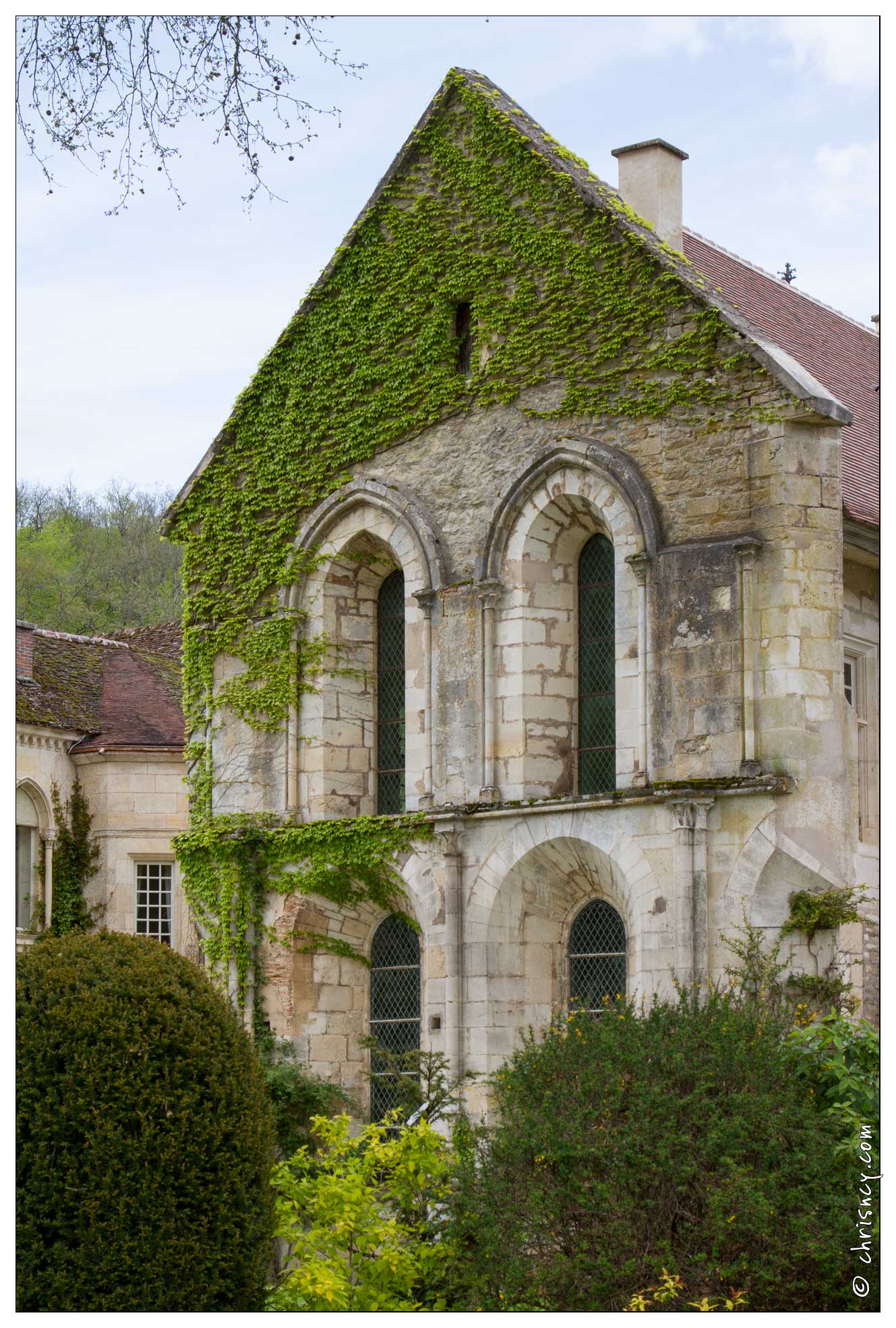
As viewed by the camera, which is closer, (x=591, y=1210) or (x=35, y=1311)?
(x=35, y=1311)

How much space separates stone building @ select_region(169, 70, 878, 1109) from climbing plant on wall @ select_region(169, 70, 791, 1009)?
6 cm

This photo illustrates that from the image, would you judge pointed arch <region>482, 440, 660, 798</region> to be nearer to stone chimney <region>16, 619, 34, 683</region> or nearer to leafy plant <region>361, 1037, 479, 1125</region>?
leafy plant <region>361, 1037, 479, 1125</region>

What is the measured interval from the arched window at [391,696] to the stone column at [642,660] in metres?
3.91

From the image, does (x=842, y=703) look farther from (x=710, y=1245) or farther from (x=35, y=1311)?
(x=35, y=1311)

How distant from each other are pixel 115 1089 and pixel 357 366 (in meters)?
11.0

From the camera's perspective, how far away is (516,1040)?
1802 centimetres

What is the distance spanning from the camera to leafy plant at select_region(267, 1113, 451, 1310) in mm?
12406

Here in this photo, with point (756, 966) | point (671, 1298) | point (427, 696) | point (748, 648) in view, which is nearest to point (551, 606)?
point (427, 696)

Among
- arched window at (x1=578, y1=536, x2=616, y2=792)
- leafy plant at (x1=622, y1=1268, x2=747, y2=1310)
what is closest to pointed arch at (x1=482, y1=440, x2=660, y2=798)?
arched window at (x1=578, y1=536, x2=616, y2=792)

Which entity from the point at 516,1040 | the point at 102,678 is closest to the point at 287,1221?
the point at 516,1040

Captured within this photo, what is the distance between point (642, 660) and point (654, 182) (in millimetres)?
5557

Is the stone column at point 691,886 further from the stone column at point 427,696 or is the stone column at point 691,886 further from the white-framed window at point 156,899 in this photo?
the white-framed window at point 156,899

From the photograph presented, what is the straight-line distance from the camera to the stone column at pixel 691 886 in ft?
53.0

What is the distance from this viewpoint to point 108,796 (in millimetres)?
28438
